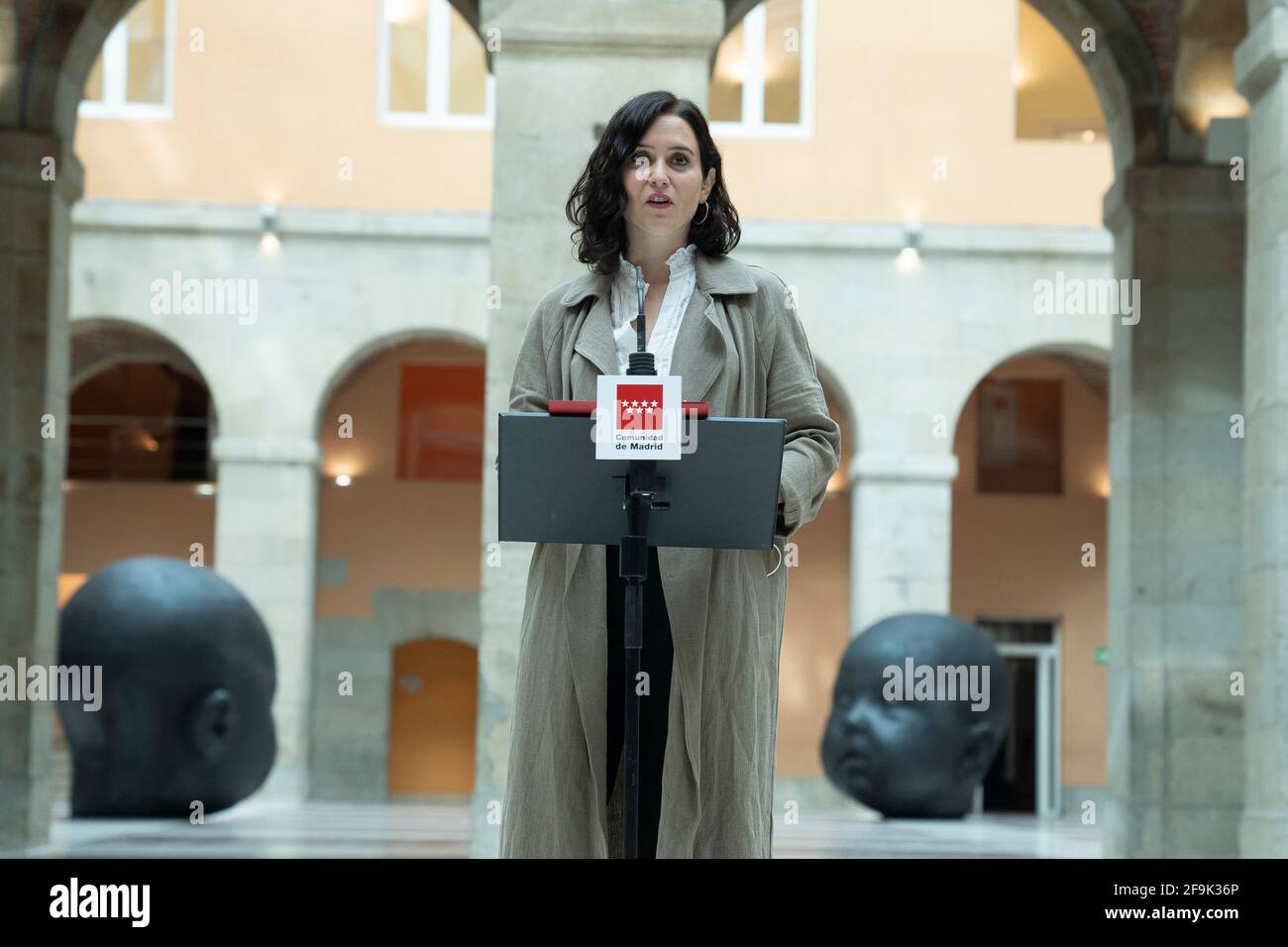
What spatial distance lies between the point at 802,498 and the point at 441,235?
19.8 metres

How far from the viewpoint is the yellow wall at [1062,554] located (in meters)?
25.9

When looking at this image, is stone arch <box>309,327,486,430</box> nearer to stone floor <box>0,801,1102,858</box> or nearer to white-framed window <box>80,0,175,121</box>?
white-framed window <box>80,0,175,121</box>

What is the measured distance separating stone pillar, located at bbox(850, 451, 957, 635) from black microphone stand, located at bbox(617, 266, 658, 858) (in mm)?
18869

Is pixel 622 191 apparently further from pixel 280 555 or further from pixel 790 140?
pixel 790 140

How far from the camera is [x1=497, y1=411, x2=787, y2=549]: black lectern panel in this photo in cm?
332

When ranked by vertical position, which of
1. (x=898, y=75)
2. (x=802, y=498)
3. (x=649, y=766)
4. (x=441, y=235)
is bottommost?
(x=649, y=766)

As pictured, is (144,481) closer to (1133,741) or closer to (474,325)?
(474,325)

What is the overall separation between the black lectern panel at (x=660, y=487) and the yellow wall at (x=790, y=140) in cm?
2023

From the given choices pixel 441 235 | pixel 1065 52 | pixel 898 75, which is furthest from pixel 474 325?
pixel 1065 52

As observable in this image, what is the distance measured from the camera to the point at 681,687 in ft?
11.6

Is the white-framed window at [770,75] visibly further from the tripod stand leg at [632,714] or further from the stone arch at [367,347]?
the tripod stand leg at [632,714]

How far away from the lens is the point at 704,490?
3.35m

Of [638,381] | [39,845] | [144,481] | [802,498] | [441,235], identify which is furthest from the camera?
[144,481]

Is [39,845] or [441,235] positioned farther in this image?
[441,235]
